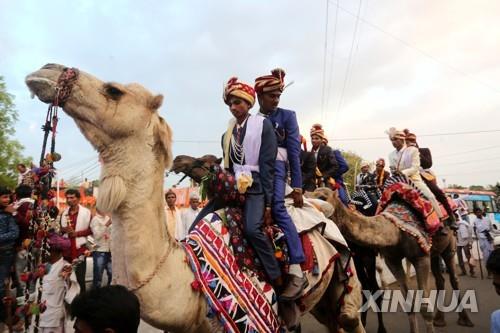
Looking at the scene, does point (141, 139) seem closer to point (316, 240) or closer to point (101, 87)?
point (101, 87)

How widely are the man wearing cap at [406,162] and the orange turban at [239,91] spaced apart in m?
4.45

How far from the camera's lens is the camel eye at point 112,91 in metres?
2.42

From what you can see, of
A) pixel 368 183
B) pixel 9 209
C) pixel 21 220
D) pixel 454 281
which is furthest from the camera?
pixel 368 183

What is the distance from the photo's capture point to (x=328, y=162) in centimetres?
696

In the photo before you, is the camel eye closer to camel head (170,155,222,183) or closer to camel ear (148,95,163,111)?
camel ear (148,95,163,111)

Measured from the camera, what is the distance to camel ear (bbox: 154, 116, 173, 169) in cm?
259

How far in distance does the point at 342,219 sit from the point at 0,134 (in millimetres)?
30706

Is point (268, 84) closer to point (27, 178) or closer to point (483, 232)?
point (27, 178)

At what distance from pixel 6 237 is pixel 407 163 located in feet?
21.9

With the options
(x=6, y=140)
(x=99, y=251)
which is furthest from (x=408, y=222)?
(x=6, y=140)

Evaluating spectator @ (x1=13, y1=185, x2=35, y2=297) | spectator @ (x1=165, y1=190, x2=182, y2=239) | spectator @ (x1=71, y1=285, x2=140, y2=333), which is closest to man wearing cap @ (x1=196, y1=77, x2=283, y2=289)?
spectator @ (x1=71, y1=285, x2=140, y2=333)

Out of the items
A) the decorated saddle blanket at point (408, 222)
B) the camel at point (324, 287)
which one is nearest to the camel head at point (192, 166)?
the camel at point (324, 287)

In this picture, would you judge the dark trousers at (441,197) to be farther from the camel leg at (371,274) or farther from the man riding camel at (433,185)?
the camel leg at (371,274)

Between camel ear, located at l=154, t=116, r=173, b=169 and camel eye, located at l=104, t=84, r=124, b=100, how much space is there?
0.32 metres
